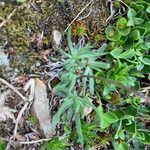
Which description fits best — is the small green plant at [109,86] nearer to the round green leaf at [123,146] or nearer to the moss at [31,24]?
the round green leaf at [123,146]

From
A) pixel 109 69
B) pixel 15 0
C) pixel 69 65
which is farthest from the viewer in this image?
pixel 109 69

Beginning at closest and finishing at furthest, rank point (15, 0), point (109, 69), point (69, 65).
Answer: point (15, 0) < point (69, 65) < point (109, 69)

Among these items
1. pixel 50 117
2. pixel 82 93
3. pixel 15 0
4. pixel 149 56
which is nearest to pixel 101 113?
pixel 82 93

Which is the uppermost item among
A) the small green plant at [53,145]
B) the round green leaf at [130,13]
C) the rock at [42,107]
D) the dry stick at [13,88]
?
the round green leaf at [130,13]

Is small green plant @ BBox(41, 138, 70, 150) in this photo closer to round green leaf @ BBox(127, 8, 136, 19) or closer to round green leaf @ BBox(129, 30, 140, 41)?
round green leaf @ BBox(129, 30, 140, 41)

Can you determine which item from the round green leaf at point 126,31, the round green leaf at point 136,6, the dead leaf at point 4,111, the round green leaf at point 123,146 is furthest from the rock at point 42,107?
the round green leaf at point 136,6

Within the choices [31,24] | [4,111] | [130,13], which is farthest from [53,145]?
[130,13]

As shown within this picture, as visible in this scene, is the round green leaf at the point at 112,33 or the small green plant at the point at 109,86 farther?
the round green leaf at the point at 112,33

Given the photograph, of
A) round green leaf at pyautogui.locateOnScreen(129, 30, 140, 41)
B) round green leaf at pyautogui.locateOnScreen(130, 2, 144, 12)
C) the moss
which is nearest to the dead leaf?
the moss

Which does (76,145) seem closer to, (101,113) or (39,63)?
(101,113)
